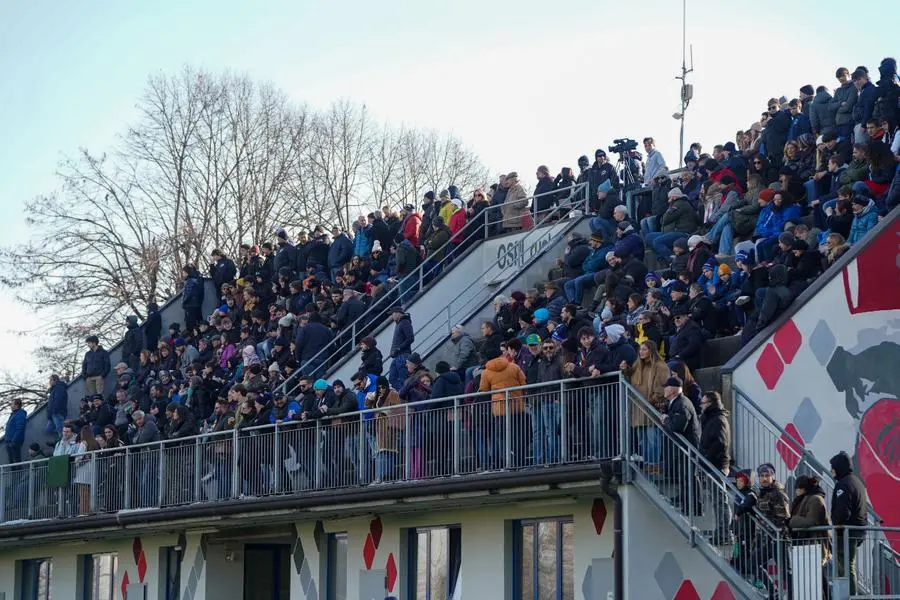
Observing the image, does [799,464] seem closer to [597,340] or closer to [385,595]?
[597,340]

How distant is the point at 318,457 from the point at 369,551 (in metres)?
1.98

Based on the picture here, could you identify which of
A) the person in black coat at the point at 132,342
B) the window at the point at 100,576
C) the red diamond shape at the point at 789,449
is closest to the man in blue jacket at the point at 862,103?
the red diamond shape at the point at 789,449

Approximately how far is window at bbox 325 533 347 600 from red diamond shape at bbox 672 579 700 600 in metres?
8.10

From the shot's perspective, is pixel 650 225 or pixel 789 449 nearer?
pixel 789 449

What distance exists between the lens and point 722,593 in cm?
2112

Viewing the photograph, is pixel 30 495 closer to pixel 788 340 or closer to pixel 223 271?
pixel 223 271

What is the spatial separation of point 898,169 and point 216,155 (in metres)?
32.3

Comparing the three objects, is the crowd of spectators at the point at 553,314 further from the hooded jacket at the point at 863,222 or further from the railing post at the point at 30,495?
the railing post at the point at 30,495

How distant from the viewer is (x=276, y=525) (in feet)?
97.8

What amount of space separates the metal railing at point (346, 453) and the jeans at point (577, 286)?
350 cm

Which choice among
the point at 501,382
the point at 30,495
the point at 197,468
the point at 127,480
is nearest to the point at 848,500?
A: the point at 501,382

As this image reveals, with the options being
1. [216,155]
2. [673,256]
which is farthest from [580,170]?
[216,155]

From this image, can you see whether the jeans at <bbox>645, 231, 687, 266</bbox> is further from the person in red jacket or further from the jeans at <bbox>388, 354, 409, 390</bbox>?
the person in red jacket

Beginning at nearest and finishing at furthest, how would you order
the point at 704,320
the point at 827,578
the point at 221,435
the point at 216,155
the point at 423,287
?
the point at 827,578, the point at 704,320, the point at 221,435, the point at 423,287, the point at 216,155
